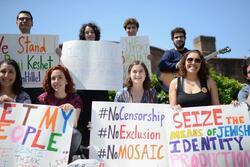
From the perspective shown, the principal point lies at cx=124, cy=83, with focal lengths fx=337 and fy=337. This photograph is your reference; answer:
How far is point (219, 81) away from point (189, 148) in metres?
12.0

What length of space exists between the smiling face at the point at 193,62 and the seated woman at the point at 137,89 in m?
0.62

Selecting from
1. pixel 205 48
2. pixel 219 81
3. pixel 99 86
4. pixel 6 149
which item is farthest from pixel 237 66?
pixel 6 149

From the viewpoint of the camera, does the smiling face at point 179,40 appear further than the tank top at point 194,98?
Yes

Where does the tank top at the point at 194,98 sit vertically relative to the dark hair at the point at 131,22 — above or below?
below

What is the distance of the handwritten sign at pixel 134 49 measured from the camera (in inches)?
216

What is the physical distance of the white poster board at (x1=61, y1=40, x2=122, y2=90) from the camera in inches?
197

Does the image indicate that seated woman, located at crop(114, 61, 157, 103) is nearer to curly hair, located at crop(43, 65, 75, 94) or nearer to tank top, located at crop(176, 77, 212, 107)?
→ tank top, located at crop(176, 77, 212, 107)

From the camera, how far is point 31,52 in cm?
525

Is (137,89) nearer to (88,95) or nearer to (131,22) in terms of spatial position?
(88,95)

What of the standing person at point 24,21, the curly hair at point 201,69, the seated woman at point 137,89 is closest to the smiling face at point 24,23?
the standing person at point 24,21

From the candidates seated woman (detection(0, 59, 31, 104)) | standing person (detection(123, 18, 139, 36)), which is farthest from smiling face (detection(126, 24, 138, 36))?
seated woman (detection(0, 59, 31, 104))

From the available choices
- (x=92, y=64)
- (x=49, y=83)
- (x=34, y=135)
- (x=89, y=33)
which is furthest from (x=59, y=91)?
(x=89, y=33)

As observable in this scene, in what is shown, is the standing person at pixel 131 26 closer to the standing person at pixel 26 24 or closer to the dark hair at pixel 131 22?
the dark hair at pixel 131 22

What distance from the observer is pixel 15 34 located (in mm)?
5188
